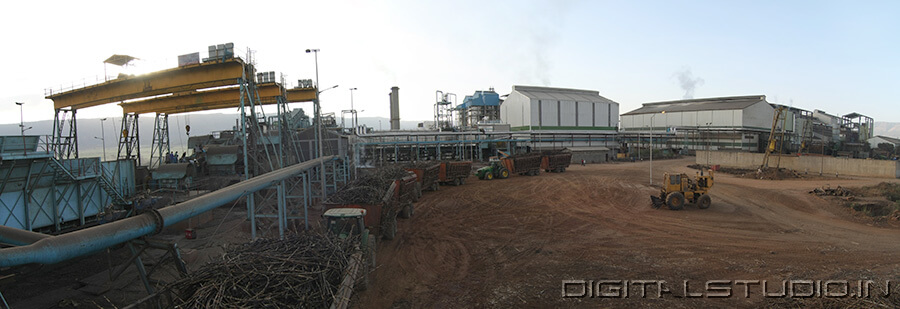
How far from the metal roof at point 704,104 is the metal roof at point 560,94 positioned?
1267 centimetres

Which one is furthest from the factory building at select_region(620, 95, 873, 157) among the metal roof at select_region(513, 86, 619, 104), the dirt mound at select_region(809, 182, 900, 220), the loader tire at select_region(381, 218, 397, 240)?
the loader tire at select_region(381, 218, 397, 240)

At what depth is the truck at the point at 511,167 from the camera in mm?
33438

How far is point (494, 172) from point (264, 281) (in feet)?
91.7

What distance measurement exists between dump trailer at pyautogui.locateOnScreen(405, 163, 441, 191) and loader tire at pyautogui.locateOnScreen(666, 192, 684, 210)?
13.9 meters

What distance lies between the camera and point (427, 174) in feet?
87.6

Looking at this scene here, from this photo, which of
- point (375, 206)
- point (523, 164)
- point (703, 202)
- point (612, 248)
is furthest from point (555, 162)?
point (375, 206)

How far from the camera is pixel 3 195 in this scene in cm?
1853

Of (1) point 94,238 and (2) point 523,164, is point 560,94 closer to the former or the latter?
(2) point 523,164

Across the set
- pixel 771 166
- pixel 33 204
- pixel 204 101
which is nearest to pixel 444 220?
pixel 33 204

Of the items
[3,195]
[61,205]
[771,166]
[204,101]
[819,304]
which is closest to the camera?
[819,304]

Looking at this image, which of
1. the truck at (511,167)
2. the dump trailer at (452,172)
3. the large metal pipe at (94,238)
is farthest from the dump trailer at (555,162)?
the large metal pipe at (94,238)

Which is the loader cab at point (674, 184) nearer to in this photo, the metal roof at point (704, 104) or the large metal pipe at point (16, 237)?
the large metal pipe at point (16, 237)

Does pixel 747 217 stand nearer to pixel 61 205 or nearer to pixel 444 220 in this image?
pixel 444 220

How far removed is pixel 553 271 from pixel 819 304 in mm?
5779
